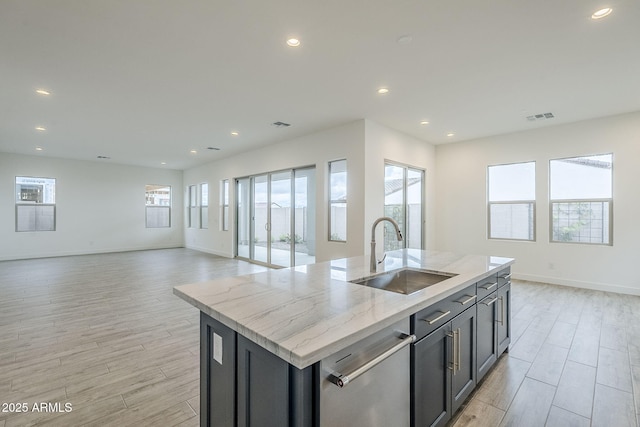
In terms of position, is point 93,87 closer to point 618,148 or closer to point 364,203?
point 364,203

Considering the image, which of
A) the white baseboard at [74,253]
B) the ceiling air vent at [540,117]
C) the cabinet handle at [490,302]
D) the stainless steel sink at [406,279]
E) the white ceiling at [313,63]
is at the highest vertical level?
the white ceiling at [313,63]

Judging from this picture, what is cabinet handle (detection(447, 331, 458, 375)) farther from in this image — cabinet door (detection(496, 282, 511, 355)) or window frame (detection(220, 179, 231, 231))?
window frame (detection(220, 179, 231, 231))

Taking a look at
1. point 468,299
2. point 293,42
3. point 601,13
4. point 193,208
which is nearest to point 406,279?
point 468,299

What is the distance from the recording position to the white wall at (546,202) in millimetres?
4750

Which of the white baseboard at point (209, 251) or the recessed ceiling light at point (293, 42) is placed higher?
the recessed ceiling light at point (293, 42)

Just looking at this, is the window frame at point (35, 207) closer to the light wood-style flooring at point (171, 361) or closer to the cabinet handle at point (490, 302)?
the light wood-style flooring at point (171, 361)

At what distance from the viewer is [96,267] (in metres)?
7.08

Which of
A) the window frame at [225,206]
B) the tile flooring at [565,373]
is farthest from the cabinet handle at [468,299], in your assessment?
the window frame at [225,206]

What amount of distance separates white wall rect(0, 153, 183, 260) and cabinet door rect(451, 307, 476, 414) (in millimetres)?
10968

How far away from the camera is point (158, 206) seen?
35.5 feet

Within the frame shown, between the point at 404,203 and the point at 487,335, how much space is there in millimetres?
4084

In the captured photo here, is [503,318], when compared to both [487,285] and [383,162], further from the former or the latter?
[383,162]

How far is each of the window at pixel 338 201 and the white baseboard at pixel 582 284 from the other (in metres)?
3.58

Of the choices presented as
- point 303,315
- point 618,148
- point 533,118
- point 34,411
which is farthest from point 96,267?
point 618,148
